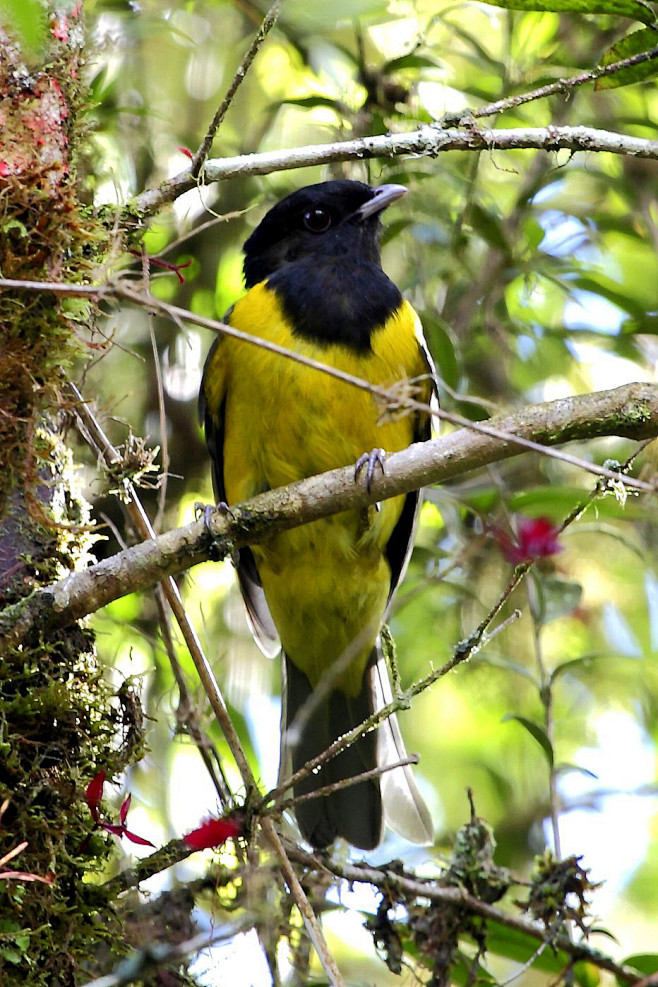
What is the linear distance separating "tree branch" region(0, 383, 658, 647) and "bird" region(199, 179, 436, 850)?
36.1 inches

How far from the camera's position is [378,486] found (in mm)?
2680

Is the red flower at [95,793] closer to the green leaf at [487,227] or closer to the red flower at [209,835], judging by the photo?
the red flower at [209,835]

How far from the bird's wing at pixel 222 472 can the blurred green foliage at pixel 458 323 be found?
0.24 m

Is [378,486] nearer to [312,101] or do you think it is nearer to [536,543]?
[536,543]

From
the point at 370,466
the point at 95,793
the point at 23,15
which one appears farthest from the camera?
the point at 370,466

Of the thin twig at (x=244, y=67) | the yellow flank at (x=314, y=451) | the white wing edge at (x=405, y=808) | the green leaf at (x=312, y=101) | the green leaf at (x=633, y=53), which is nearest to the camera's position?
the thin twig at (x=244, y=67)

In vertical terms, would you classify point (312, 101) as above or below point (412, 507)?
above

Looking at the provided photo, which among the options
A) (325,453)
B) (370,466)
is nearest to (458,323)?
(325,453)

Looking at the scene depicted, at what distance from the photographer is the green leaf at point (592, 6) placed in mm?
2943

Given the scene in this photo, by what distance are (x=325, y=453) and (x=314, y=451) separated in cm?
4

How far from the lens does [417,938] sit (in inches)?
114

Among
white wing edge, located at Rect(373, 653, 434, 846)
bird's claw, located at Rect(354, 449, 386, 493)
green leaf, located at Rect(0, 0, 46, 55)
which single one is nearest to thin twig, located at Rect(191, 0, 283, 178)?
bird's claw, located at Rect(354, 449, 386, 493)

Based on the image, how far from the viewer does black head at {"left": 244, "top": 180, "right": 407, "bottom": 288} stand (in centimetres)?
426

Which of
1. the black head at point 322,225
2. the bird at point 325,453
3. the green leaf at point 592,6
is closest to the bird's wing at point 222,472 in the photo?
the bird at point 325,453
